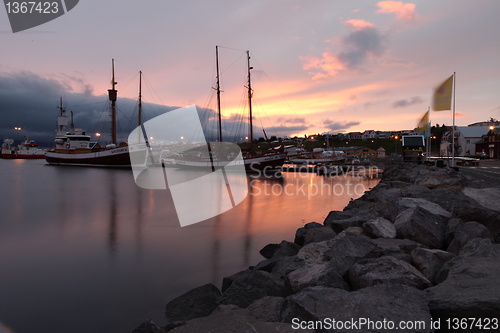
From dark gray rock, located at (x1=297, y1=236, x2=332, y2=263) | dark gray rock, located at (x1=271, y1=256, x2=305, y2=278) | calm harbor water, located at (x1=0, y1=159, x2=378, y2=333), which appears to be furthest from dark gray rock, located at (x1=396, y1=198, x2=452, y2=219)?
calm harbor water, located at (x1=0, y1=159, x2=378, y2=333)

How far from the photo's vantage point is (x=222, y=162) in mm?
55625

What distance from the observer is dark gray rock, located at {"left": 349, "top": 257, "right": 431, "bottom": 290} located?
4.76 metres

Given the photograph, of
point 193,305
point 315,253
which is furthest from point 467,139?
point 193,305

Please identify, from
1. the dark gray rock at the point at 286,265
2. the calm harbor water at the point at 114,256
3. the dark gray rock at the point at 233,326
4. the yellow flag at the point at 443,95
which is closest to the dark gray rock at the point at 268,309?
the dark gray rock at the point at 233,326

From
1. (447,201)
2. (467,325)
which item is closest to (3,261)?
(467,325)

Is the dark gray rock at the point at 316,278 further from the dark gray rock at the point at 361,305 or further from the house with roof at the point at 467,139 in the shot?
the house with roof at the point at 467,139

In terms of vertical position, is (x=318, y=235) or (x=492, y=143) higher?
(x=492, y=143)

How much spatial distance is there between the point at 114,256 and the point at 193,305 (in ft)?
19.2

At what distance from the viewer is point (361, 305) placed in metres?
3.77

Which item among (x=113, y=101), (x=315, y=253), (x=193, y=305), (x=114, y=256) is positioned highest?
(x=113, y=101)

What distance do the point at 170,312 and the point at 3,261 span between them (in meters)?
7.85

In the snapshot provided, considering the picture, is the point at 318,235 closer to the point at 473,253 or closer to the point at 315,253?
the point at 315,253

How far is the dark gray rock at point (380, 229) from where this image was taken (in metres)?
7.80

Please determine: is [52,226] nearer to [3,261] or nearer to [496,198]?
[3,261]
